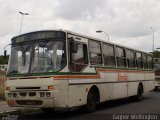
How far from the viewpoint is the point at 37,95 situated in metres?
13.5

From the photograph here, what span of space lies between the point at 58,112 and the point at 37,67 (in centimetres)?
312

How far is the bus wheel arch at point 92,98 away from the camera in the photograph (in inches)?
609

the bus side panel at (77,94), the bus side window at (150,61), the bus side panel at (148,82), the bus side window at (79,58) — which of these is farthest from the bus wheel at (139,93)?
the bus side window at (79,58)

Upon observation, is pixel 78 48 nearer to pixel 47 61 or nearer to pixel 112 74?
pixel 47 61

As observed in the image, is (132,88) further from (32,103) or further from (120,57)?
(32,103)

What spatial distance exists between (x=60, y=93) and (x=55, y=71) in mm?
758

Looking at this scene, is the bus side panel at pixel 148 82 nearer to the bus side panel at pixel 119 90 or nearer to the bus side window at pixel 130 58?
the bus side window at pixel 130 58

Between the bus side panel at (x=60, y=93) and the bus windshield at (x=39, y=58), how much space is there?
482 mm

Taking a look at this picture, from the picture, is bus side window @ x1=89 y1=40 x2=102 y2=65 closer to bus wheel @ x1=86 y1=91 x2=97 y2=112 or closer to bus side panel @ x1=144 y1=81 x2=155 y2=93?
bus wheel @ x1=86 y1=91 x2=97 y2=112

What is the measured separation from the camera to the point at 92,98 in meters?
15.8

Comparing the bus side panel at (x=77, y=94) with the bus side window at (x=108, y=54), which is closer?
the bus side panel at (x=77, y=94)

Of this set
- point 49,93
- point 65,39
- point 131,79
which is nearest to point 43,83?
point 49,93

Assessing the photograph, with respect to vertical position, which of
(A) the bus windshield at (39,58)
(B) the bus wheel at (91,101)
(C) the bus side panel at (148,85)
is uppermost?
(A) the bus windshield at (39,58)

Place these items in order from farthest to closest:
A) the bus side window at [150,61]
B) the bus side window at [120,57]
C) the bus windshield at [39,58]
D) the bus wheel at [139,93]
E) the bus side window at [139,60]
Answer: the bus side window at [150,61], the bus side window at [139,60], the bus wheel at [139,93], the bus side window at [120,57], the bus windshield at [39,58]
